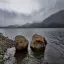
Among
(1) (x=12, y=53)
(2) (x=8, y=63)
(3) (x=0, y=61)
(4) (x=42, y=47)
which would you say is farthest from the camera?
(4) (x=42, y=47)

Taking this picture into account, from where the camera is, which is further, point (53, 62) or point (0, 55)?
point (53, 62)

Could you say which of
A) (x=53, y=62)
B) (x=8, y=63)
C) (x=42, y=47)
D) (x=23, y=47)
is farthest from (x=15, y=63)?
(x=42, y=47)

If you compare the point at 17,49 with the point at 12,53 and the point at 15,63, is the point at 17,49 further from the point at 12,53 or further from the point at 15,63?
the point at 15,63

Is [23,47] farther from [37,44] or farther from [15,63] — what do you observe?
[15,63]

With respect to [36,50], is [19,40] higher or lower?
higher

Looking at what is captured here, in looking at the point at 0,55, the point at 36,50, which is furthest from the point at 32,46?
the point at 0,55

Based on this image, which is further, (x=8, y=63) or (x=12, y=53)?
(x=12, y=53)

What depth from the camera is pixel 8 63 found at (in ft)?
73.0

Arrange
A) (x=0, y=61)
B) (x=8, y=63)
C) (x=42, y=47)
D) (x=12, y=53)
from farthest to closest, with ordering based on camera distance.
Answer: (x=42, y=47)
(x=12, y=53)
(x=8, y=63)
(x=0, y=61)

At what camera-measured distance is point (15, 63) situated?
22562 millimetres

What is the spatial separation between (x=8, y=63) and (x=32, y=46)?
434 inches

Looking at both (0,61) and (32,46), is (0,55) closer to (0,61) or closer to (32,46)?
(0,61)

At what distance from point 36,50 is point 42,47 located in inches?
57.6

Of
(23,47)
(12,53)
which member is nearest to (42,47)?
(23,47)
